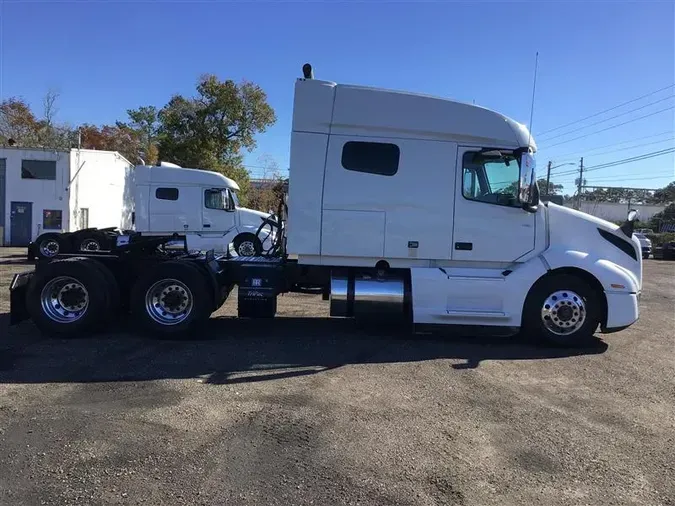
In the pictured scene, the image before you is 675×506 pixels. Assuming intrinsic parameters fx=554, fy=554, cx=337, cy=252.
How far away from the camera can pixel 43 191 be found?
83.3ft

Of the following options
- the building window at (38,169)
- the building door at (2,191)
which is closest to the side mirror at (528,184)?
the building window at (38,169)

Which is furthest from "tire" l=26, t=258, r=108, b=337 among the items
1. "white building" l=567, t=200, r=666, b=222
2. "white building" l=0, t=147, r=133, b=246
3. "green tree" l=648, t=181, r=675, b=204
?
"green tree" l=648, t=181, r=675, b=204

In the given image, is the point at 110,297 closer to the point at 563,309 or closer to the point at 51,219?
the point at 563,309

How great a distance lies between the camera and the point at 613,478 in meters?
3.82

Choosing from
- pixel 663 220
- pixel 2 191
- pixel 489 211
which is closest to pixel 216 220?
pixel 489 211

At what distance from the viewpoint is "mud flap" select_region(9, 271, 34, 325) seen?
746 cm

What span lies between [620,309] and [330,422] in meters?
4.73

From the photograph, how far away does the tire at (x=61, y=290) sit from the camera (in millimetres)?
7445

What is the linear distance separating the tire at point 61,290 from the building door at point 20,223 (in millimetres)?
20839

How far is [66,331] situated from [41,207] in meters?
20.9

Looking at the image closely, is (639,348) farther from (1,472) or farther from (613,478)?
(1,472)

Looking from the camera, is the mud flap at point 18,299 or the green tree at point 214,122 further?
the green tree at point 214,122

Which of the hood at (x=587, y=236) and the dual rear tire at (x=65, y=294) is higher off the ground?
the hood at (x=587, y=236)

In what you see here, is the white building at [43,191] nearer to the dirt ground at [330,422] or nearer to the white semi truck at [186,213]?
the white semi truck at [186,213]
